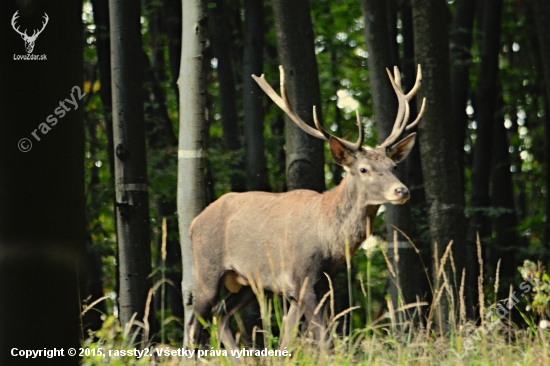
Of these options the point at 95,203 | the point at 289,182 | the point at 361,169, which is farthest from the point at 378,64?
the point at 95,203

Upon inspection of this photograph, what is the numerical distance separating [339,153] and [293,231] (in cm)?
76

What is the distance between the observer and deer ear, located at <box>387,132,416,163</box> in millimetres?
6902

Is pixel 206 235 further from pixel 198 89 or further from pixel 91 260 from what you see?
pixel 91 260

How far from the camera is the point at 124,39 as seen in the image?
781 cm

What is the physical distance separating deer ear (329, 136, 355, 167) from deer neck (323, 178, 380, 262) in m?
0.18

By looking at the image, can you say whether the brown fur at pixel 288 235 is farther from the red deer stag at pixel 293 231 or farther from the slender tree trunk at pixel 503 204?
the slender tree trunk at pixel 503 204

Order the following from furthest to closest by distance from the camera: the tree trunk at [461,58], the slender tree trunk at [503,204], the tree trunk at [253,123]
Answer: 1. the slender tree trunk at [503,204]
2. the tree trunk at [461,58]
3. the tree trunk at [253,123]

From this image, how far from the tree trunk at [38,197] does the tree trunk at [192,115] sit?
4333 mm

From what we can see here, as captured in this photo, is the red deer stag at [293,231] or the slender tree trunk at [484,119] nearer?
the red deer stag at [293,231]

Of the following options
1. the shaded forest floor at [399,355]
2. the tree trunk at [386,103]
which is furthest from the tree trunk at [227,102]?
the shaded forest floor at [399,355]

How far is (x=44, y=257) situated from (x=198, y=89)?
464cm

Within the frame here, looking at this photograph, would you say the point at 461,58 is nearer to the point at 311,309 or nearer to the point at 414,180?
the point at 414,180

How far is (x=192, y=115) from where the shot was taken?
690 cm

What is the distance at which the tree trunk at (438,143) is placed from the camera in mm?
7945
